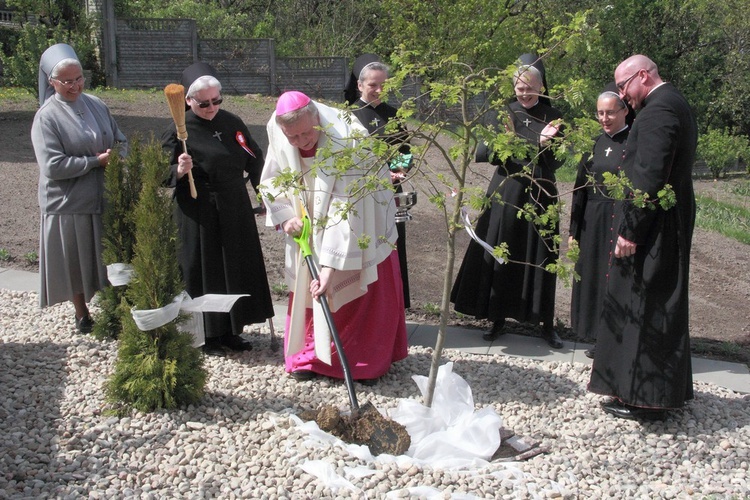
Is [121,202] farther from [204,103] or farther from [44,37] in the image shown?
[44,37]

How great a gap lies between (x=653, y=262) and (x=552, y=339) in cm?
161

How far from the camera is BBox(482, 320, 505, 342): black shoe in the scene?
5.85 meters

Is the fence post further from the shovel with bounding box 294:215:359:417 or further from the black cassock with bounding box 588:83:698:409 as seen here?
the black cassock with bounding box 588:83:698:409

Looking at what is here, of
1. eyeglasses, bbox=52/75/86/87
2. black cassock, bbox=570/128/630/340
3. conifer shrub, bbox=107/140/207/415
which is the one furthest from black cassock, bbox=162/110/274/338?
black cassock, bbox=570/128/630/340

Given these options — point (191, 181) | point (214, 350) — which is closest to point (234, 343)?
point (214, 350)

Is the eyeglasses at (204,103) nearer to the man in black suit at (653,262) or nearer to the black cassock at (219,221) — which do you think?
the black cassock at (219,221)

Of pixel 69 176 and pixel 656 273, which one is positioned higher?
pixel 69 176

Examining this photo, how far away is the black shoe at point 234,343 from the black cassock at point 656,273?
242 cm

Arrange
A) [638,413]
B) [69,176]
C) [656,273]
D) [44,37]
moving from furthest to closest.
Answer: [44,37] → [69,176] → [638,413] → [656,273]

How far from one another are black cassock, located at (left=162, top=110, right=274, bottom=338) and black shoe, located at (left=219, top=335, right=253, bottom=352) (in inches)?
3.8

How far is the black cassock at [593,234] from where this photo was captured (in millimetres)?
5223

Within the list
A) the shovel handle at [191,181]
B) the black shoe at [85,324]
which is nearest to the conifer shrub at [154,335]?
the shovel handle at [191,181]

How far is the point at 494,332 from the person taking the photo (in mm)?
5867

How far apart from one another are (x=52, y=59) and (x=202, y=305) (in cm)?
211
